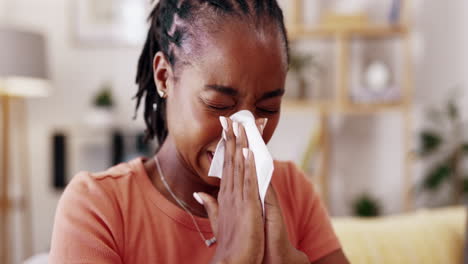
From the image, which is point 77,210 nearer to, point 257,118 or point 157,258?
point 157,258

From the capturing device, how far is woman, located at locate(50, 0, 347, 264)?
70cm

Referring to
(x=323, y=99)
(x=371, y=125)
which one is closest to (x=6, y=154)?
(x=323, y=99)

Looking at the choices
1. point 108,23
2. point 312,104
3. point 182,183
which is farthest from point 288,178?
point 108,23

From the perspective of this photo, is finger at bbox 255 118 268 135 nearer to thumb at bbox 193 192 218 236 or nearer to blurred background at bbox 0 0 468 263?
thumb at bbox 193 192 218 236

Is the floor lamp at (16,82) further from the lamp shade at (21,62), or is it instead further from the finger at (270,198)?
the finger at (270,198)

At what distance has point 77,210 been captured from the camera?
0.79 metres

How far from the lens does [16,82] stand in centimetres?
296

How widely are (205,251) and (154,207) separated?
0.38 feet

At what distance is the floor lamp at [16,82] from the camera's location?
278 cm

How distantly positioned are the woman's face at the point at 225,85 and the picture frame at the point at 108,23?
2821mm

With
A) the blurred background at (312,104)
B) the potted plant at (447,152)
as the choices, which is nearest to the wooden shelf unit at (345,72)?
the blurred background at (312,104)

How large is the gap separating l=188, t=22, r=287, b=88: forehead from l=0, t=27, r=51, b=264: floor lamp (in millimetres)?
2358

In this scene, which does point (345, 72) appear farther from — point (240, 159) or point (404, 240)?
point (240, 159)

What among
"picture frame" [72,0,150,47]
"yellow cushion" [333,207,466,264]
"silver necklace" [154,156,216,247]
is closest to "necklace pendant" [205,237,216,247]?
"silver necklace" [154,156,216,247]
